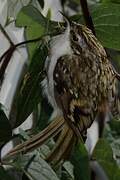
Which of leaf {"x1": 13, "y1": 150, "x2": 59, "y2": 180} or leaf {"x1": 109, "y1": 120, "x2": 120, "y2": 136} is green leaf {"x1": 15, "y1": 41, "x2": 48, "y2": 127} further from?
leaf {"x1": 109, "y1": 120, "x2": 120, "y2": 136}

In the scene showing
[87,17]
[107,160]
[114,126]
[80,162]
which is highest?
[87,17]

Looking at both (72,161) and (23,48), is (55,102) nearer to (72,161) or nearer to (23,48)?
(72,161)

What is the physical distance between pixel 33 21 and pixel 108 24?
0.37 feet

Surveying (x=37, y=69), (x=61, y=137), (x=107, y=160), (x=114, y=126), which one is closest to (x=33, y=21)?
(x=37, y=69)

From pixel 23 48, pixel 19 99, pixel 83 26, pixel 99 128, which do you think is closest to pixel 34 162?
pixel 19 99

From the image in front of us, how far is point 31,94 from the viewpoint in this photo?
1.00 meters

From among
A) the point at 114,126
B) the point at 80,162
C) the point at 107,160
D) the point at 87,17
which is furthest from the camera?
the point at 114,126

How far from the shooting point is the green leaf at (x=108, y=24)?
3.34 ft

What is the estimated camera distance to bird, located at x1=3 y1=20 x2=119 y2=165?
922 millimetres

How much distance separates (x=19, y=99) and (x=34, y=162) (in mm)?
93

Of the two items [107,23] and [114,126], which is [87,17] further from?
[114,126]

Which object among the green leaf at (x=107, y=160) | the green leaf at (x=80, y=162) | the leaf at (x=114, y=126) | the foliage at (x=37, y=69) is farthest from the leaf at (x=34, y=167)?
the leaf at (x=114, y=126)

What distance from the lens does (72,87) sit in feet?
3.03

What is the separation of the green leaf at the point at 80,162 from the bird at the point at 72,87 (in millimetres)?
149
